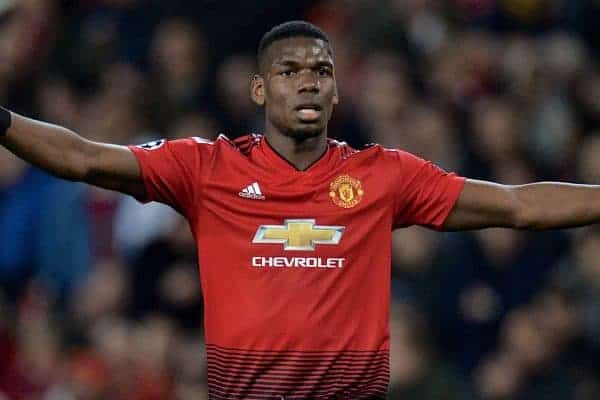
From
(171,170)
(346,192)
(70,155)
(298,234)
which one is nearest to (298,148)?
(346,192)

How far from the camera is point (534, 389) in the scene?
29.6 ft

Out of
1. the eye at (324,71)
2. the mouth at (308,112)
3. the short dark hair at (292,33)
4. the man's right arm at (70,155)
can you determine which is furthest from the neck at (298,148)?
the man's right arm at (70,155)

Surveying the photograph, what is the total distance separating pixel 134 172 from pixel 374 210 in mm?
897

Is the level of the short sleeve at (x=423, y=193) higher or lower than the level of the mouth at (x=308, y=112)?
lower

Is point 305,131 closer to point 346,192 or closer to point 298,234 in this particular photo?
point 346,192

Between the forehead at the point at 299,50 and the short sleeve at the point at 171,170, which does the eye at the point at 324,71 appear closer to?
the forehead at the point at 299,50

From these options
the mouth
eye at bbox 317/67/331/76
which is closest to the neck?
the mouth

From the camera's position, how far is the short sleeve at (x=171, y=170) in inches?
229

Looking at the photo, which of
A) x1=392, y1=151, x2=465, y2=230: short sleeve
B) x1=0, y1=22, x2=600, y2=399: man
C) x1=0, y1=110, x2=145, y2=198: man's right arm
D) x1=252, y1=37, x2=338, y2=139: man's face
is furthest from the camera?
x1=392, y1=151, x2=465, y2=230: short sleeve

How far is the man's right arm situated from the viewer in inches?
222

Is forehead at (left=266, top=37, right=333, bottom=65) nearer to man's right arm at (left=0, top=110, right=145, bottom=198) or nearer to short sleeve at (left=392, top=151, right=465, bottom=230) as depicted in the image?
short sleeve at (left=392, top=151, right=465, bottom=230)

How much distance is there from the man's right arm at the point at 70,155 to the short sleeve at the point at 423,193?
3.18 ft

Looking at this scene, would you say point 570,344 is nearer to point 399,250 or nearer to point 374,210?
point 399,250

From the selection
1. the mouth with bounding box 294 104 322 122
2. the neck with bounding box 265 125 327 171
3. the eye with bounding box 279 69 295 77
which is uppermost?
the eye with bounding box 279 69 295 77
